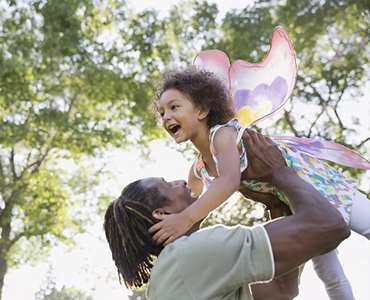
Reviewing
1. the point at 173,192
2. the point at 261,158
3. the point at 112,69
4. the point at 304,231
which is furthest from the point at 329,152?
the point at 112,69

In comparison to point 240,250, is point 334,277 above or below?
above

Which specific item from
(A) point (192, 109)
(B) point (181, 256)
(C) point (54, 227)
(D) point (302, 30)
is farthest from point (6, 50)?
(B) point (181, 256)

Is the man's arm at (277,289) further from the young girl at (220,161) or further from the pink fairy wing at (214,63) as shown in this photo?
the pink fairy wing at (214,63)

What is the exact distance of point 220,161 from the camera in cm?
232

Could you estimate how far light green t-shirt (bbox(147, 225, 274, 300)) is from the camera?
1.71m

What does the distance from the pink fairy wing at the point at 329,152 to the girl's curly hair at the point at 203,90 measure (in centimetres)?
28

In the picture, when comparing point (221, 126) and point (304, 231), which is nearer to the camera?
point (304, 231)

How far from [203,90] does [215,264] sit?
123cm

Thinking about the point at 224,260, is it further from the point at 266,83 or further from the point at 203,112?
the point at 266,83

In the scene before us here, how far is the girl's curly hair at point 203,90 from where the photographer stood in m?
2.74

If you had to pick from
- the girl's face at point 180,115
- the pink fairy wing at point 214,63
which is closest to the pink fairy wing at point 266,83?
the pink fairy wing at point 214,63

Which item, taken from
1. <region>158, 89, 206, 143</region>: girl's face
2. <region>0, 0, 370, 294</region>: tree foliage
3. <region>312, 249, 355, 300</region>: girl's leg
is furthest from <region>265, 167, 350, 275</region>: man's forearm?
<region>0, 0, 370, 294</region>: tree foliage

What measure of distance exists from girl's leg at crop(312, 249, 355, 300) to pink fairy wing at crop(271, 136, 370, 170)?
51 centimetres

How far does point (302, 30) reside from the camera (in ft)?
42.5
